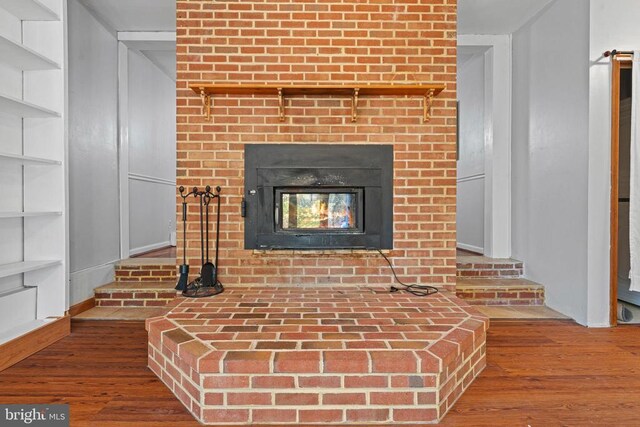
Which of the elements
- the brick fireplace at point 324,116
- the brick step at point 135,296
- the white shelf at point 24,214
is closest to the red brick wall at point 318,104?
the brick fireplace at point 324,116

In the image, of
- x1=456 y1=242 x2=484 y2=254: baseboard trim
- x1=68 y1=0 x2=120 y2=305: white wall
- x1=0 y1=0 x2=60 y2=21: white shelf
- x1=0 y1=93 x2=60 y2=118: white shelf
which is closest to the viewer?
x1=0 y1=93 x2=60 y2=118: white shelf

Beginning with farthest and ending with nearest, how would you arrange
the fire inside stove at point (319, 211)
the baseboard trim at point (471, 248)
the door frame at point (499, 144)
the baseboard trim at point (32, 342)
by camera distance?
the baseboard trim at point (471, 248)
the door frame at point (499, 144)
the fire inside stove at point (319, 211)
the baseboard trim at point (32, 342)

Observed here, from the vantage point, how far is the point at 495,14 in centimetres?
316

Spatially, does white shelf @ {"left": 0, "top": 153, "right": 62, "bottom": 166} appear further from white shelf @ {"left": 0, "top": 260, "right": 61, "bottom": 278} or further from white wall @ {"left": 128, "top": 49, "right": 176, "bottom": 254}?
white wall @ {"left": 128, "top": 49, "right": 176, "bottom": 254}

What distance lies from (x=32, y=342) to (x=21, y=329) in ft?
0.38

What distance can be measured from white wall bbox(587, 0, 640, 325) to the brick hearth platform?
1.31 metres

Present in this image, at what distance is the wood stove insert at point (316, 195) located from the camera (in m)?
2.51

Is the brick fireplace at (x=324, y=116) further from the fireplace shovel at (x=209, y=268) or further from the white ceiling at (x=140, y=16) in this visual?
the white ceiling at (x=140, y=16)

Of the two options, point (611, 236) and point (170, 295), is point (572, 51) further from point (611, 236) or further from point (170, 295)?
point (170, 295)

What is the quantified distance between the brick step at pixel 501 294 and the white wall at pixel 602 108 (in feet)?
1.55

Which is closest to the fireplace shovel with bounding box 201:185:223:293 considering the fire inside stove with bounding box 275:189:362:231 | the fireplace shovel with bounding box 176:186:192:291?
the fireplace shovel with bounding box 176:186:192:291

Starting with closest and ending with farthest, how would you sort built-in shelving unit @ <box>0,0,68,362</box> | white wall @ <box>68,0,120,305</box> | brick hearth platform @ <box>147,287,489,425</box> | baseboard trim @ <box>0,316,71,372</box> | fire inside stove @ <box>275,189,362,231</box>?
1. brick hearth platform @ <box>147,287,489,425</box>
2. baseboard trim @ <box>0,316,71,372</box>
3. built-in shelving unit @ <box>0,0,68,362</box>
4. fire inside stove @ <box>275,189,362,231</box>
5. white wall @ <box>68,0,120,305</box>

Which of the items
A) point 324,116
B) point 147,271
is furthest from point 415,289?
point 147,271

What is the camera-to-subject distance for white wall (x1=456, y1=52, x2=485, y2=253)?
3.96m
